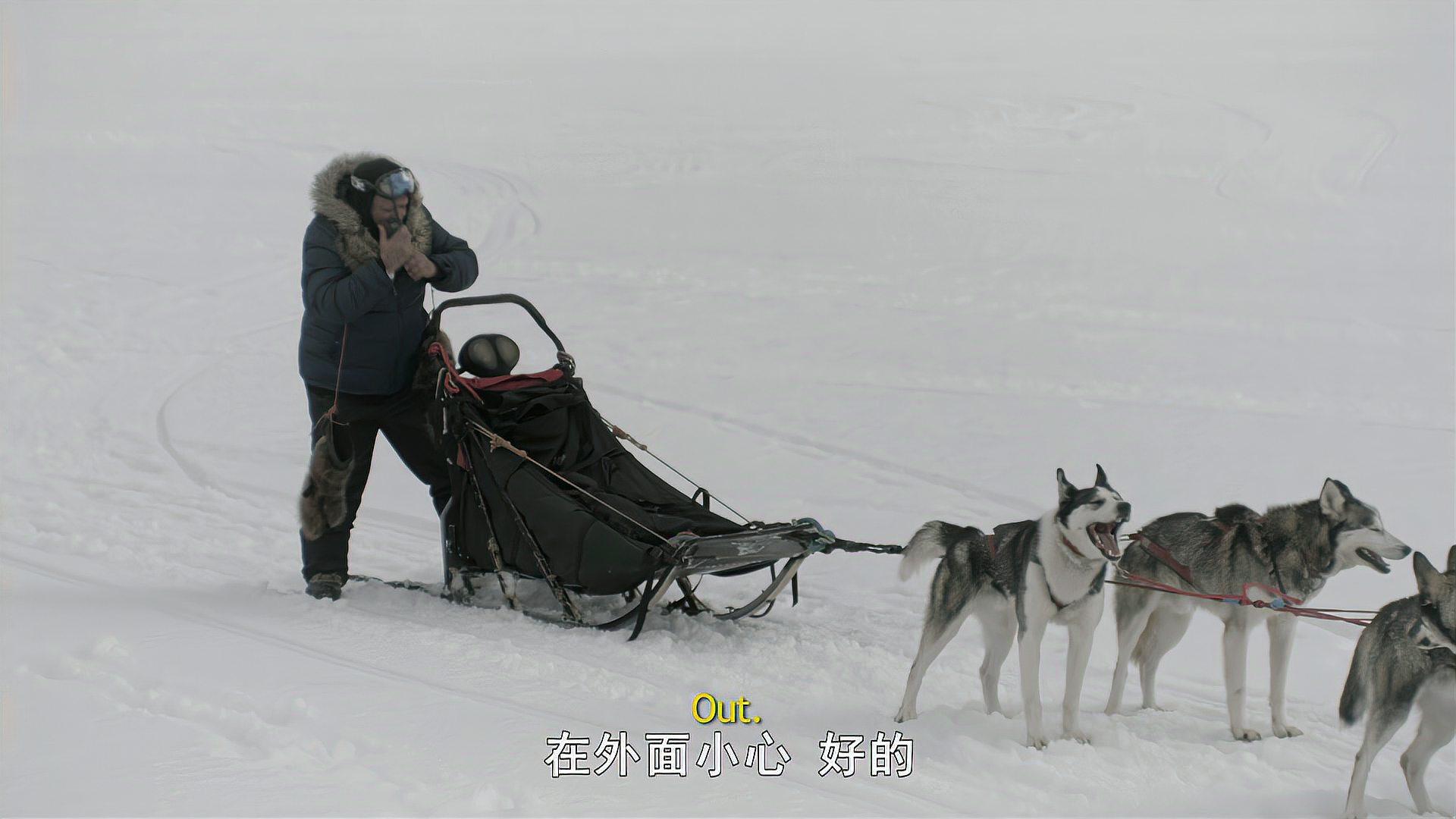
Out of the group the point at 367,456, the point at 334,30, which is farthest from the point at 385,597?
the point at 334,30

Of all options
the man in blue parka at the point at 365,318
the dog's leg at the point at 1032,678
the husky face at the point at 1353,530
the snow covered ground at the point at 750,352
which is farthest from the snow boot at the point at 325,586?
the husky face at the point at 1353,530

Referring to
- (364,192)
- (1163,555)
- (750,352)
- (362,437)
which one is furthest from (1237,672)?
(750,352)

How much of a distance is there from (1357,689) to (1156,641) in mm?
836

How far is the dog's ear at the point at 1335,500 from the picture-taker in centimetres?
371

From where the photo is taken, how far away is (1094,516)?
3.52 metres

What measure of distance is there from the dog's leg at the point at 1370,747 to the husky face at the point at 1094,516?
76 centimetres

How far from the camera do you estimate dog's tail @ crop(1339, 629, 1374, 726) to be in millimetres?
3375

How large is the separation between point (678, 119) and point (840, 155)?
2.84 meters

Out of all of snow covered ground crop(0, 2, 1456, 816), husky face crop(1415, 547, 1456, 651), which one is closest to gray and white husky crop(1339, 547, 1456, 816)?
husky face crop(1415, 547, 1456, 651)

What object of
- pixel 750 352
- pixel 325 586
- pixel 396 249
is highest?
pixel 750 352

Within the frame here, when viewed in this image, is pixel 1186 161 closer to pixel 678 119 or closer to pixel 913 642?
pixel 678 119

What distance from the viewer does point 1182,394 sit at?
7.52 meters

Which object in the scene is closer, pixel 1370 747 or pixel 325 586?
pixel 1370 747

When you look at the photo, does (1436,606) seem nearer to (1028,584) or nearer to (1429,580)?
(1429,580)
